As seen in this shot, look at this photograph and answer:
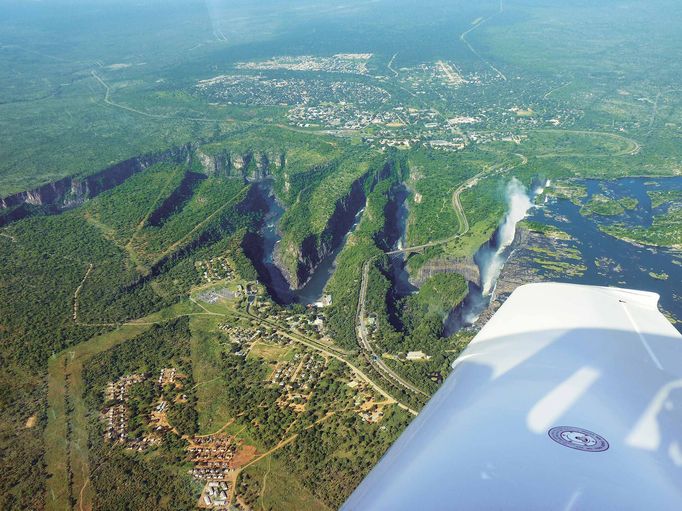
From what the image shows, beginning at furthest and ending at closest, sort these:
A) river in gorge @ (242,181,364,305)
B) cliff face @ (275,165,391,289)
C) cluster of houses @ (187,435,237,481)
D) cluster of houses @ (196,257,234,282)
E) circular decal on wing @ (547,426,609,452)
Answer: cliff face @ (275,165,391,289), river in gorge @ (242,181,364,305), cluster of houses @ (196,257,234,282), cluster of houses @ (187,435,237,481), circular decal on wing @ (547,426,609,452)

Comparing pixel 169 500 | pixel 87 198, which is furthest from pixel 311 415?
pixel 87 198

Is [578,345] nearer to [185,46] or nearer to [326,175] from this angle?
[326,175]

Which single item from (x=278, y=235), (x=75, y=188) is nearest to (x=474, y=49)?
(x=278, y=235)

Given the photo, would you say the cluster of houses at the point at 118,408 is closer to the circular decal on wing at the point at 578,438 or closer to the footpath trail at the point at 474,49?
the circular decal on wing at the point at 578,438

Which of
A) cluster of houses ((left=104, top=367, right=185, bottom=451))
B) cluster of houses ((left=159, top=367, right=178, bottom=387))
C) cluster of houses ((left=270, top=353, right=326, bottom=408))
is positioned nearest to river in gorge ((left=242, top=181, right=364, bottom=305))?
cluster of houses ((left=270, top=353, right=326, bottom=408))

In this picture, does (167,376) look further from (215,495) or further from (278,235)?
(278,235)

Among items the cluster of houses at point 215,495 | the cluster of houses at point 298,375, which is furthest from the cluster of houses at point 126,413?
the cluster of houses at point 298,375

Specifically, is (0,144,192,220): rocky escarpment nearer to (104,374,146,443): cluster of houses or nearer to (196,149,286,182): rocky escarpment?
(196,149,286,182): rocky escarpment
